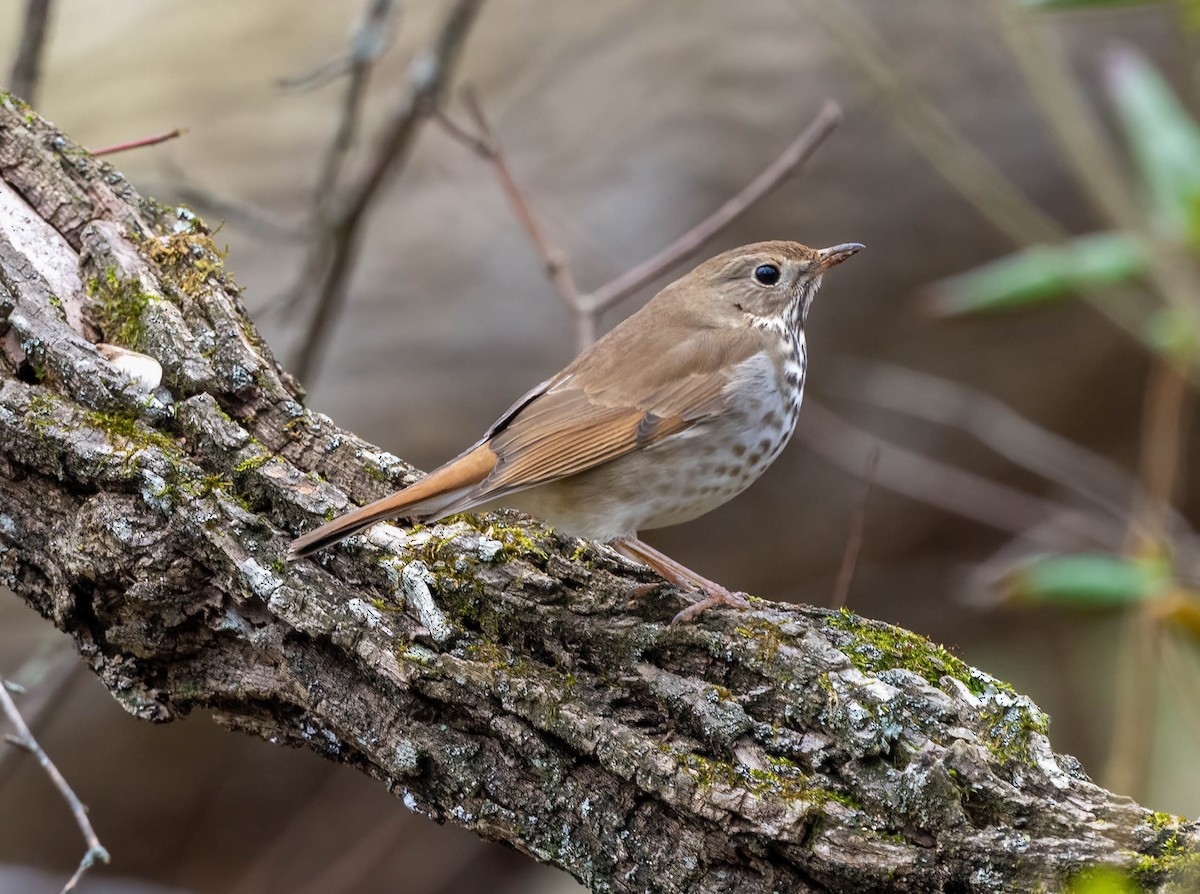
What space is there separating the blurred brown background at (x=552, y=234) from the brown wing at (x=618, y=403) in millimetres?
2237

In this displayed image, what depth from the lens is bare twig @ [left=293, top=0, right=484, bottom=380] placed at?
3.80 meters

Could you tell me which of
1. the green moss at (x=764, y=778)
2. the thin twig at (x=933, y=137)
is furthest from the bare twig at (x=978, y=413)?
the green moss at (x=764, y=778)

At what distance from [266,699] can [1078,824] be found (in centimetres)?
144

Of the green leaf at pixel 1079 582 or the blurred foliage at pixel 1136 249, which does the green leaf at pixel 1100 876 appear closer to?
the green leaf at pixel 1079 582

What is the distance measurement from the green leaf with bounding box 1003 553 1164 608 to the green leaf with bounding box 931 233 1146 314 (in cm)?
76

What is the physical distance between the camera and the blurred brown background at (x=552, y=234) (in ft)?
17.9

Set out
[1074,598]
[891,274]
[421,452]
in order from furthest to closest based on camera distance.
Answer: [891,274], [421,452], [1074,598]

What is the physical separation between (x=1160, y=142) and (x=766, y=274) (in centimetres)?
110

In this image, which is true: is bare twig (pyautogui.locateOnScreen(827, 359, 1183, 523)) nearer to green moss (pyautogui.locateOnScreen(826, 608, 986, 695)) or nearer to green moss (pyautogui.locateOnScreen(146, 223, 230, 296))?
green moss (pyautogui.locateOnScreen(826, 608, 986, 695))

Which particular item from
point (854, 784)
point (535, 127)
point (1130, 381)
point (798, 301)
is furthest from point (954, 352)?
point (854, 784)

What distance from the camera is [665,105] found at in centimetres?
574

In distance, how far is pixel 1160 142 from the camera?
3.16 m

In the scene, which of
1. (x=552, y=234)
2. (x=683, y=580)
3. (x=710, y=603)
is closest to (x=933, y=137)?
(x=552, y=234)

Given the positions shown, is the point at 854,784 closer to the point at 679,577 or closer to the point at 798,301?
the point at 679,577
